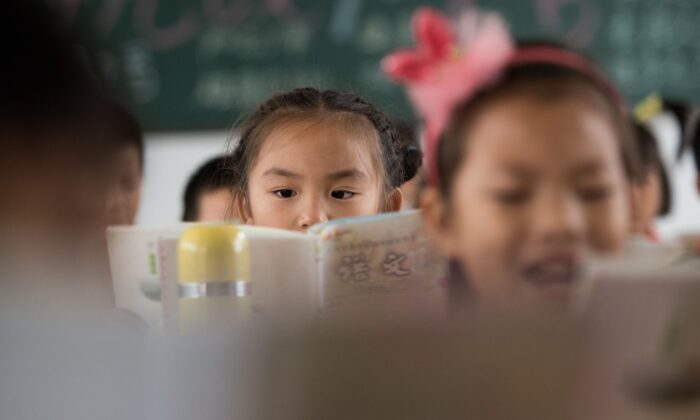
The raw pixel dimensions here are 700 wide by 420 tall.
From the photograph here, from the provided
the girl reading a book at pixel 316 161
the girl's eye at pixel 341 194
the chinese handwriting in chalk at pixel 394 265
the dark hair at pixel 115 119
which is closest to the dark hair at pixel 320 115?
the girl reading a book at pixel 316 161

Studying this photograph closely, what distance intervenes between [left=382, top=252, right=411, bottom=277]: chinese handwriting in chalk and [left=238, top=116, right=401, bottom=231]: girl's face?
25cm

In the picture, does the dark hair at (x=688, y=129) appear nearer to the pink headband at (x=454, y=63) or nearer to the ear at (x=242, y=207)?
the ear at (x=242, y=207)

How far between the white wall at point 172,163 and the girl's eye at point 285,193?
1271mm

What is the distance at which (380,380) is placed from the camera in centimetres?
23

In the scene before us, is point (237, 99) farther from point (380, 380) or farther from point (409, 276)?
point (380, 380)

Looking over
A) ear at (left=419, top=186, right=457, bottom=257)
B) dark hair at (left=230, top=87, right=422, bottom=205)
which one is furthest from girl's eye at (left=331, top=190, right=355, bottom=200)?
ear at (left=419, top=186, right=457, bottom=257)

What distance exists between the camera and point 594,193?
446 mm

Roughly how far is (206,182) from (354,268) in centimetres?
77

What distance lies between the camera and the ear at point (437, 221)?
498 mm

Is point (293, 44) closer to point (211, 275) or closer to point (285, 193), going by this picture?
point (285, 193)

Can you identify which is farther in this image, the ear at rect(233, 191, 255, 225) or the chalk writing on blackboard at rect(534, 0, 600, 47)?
the chalk writing on blackboard at rect(534, 0, 600, 47)

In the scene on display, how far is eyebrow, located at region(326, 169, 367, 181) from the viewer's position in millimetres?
871

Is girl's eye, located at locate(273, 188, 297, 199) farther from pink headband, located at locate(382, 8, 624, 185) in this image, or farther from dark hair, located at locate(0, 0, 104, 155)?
dark hair, located at locate(0, 0, 104, 155)

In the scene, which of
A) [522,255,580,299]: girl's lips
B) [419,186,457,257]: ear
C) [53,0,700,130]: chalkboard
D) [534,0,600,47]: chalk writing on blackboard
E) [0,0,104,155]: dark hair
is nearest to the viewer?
[0,0,104,155]: dark hair
